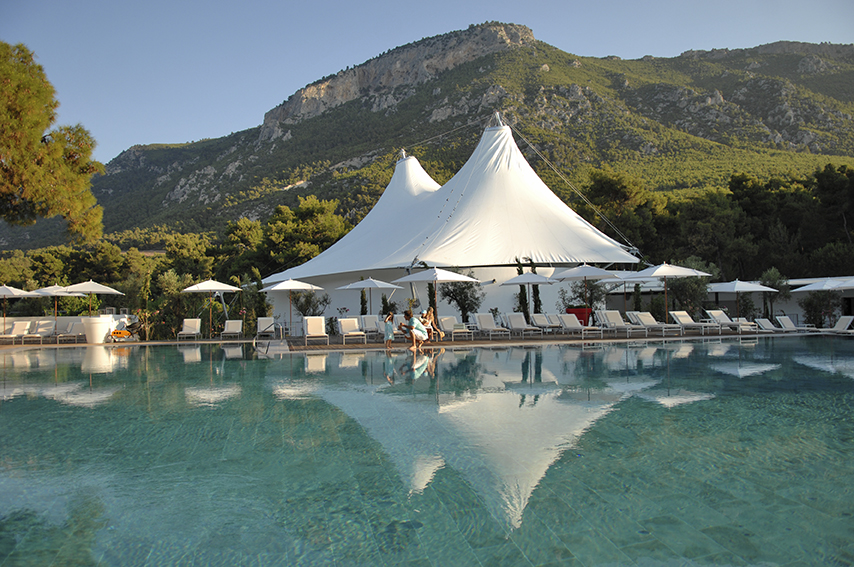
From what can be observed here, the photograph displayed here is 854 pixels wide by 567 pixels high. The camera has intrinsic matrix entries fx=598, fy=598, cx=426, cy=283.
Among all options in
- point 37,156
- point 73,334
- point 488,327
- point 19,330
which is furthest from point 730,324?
point 19,330

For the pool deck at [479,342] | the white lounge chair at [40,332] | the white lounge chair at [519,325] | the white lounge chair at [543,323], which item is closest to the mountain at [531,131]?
the white lounge chair at [543,323]

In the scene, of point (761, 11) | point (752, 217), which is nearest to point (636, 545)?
point (761, 11)

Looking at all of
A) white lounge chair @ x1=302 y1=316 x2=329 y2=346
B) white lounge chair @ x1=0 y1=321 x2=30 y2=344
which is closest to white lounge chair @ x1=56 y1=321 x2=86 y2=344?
white lounge chair @ x1=0 y1=321 x2=30 y2=344

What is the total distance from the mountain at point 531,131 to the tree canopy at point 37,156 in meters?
27.2

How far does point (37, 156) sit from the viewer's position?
32.6 ft

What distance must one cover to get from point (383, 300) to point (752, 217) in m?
19.4

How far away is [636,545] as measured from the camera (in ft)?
9.55

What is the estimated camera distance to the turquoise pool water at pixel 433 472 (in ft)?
9.68

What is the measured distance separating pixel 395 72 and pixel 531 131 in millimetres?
32781

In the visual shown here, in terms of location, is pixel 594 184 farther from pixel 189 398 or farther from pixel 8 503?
pixel 8 503

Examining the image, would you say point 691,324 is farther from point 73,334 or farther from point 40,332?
point 40,332

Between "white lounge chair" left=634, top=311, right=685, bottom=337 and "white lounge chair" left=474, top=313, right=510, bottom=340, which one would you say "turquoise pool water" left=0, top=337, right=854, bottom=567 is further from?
"white lounge chair" left=634, top=311, right=685, bottom=337

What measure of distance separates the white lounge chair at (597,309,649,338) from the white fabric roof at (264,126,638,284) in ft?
11.2

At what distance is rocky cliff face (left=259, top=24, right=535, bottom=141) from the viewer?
208ft
